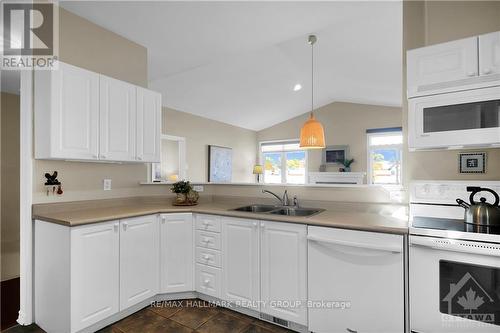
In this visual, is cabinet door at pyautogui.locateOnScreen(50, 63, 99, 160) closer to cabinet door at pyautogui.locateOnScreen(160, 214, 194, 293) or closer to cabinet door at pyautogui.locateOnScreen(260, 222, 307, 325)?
cabinet door at pyautogui.locateOnScreen(160, 214, 194, 293)

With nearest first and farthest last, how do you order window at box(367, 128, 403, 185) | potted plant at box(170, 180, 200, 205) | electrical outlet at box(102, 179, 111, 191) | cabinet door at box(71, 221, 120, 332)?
cabinet door at box(71, 221, 120, 332)
electrical outlet at box(102, 179, 111, 191)
potted plant at box(170, 180, 200, 205)
window at box(367, 128, 403, 185)

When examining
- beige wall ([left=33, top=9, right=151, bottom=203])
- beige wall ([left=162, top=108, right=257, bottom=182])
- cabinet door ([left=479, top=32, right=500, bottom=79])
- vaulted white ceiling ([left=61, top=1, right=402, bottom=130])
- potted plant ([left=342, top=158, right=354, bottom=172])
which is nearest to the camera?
cabinet door ([left=479, top=32, right=500, bottom=79])

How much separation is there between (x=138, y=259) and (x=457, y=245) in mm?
2284

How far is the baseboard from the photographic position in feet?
6.81

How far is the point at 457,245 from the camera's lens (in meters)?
1.39

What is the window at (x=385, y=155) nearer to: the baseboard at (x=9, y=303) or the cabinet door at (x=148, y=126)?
the cabinet door at (x=148, y=126)

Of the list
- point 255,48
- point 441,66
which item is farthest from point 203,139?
point 441,66

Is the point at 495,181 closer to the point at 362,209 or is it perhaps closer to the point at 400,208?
the point at 400,208

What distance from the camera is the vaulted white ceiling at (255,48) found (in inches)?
93.4

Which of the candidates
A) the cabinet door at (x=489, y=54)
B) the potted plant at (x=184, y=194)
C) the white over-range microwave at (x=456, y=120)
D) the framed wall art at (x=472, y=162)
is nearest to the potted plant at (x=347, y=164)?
the framed wall art at (x=472, y=162)

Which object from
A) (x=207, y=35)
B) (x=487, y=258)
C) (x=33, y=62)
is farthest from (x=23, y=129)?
(x=487, y=258)

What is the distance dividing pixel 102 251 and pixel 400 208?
240 cm

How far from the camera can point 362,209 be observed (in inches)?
87.2

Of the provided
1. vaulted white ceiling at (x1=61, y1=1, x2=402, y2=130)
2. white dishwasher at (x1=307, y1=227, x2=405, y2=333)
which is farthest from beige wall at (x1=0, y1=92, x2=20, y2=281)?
white dishwasher at (x1=307, y1=227, x2=405, y2=333)
